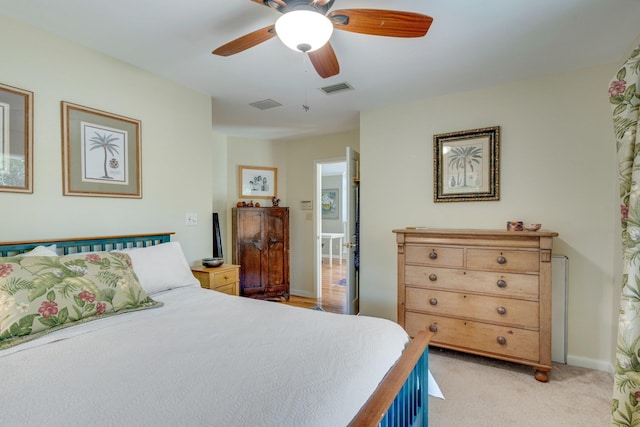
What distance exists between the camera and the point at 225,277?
268 centimetres

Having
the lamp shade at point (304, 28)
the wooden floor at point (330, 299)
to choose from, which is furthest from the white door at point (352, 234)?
the lamp shade at point (304, 28)

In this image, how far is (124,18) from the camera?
1806mm

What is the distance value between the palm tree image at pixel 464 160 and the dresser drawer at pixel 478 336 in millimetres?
1281

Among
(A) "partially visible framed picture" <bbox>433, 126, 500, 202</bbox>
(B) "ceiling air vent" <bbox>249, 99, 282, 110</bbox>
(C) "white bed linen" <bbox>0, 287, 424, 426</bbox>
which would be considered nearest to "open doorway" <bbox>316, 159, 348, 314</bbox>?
(B) "ceiling air vent" <bbox>249, 99, 282, 110</bbox>

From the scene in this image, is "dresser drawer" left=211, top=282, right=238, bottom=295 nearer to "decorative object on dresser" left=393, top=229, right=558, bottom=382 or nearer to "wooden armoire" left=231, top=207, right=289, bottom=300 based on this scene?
"wooden armoire" left=231, top=207, right=289, bottom=300

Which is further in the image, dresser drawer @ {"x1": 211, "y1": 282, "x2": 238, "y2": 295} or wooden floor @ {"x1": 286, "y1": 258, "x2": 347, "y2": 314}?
wooden floor @ {"x1": 286, "y1": 258, "x2": 347, "y2": 314}

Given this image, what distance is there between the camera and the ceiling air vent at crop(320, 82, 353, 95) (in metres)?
2.75

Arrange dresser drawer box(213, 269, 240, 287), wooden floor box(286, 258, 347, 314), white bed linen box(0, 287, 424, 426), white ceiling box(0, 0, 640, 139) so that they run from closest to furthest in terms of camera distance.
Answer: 1. white bed linen box(0, 287, 424, 426)
2. white ceiling box(0, 0, 640, 139)
3. dresser drawer box(213, 269, 240, 287)
4. wooden floor box(286, 258, 347, 314)

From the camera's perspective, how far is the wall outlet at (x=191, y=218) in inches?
110

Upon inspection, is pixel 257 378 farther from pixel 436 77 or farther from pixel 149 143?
pixel 436 77

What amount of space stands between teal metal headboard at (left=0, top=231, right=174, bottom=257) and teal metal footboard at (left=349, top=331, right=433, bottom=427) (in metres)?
2.09

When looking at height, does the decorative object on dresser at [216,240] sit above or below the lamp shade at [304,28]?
below

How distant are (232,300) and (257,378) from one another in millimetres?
980

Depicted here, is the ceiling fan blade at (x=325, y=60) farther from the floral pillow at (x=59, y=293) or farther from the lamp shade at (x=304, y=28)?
the floral pillow at (x=59, y=293)
